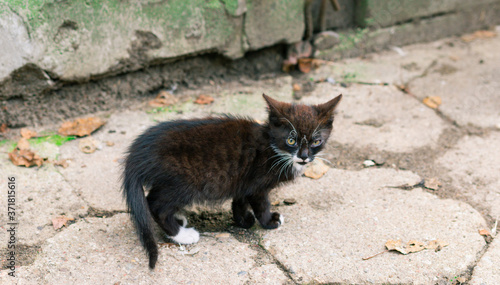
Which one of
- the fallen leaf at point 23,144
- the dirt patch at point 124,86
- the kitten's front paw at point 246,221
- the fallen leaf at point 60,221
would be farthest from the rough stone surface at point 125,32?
the kitten's front paw at point 246,221

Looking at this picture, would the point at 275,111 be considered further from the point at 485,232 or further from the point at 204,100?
the point at 204,100

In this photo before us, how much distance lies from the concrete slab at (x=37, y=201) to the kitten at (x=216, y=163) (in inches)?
20.3

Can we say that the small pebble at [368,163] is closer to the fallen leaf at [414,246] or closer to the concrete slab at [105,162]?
the fallen leaf at [414,246]

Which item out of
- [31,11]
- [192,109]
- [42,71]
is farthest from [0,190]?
[192,109]

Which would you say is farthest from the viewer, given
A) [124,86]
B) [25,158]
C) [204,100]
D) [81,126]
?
[204,100]

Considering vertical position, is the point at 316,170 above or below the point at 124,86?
below

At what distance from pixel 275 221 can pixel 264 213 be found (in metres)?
0.10

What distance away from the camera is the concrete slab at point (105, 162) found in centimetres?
300

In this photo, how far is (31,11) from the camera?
3.19m

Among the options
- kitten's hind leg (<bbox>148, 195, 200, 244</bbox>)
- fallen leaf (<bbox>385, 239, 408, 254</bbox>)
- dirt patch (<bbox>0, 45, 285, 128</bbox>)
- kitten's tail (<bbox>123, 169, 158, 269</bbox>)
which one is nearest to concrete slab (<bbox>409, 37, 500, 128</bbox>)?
dirt patch (<bbox>0, 45, 285, 128</bbox>)

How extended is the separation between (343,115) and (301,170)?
53.2 inches

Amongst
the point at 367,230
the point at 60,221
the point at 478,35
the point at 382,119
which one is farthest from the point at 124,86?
the point at 478,35

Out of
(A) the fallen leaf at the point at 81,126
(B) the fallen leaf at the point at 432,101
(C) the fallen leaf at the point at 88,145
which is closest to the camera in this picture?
(C) the fallen leaf at the point at 88,145

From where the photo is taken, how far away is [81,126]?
3.59m
